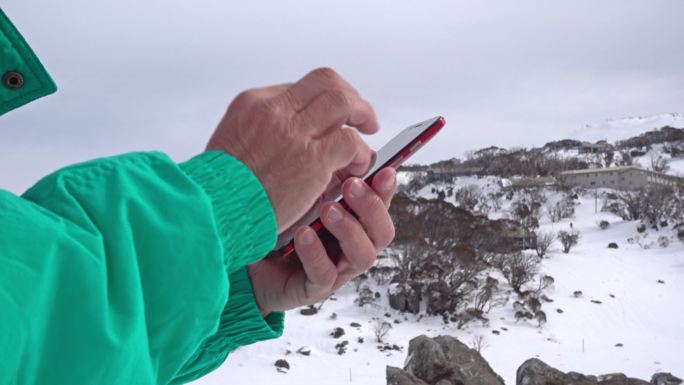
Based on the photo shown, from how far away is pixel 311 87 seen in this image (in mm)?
1021

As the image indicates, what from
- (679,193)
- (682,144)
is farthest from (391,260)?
(682,144)

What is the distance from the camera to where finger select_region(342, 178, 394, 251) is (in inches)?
52.4

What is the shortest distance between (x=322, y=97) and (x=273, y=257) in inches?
30.0

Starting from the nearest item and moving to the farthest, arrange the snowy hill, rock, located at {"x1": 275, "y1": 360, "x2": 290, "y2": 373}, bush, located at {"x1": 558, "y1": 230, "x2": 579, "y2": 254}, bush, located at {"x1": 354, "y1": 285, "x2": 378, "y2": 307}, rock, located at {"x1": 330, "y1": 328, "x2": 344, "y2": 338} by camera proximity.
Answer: rock, located at {"x1": 275, "y1": 360, "x2": 290, "y2": 373} → the snowy hill → rock, located at {"x1": 330, "y1": 328, "x2": 344, "y2": 338} → bush, located at {"x1": 354, "y1": 285, "x2": 378, "y2": 307} → bush, located at {"x1": 558, "y1": 230, "x2": 579, "y2": 254}

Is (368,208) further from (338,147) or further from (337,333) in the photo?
(337,333)

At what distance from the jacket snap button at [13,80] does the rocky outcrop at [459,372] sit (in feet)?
26.8

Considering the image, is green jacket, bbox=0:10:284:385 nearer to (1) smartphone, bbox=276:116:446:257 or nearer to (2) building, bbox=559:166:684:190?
(1) smartphone, bbox=276:116:446:257

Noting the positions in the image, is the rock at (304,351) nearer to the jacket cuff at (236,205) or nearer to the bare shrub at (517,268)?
the bare shrub at (517,268)

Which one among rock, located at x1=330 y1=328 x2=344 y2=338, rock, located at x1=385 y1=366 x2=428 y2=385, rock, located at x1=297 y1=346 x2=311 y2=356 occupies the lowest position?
rock, located at x1=330 y1=328 x2=344 y2=338

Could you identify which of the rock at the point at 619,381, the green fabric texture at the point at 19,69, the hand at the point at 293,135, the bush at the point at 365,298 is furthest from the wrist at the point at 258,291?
the bush at the point at 365,298

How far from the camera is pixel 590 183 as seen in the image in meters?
44.3

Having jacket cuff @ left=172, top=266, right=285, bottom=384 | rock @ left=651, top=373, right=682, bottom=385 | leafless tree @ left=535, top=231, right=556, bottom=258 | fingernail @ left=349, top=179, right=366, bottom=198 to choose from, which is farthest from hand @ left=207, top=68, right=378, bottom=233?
leafless tree @ left=535, top=231, right=556, bottom=258

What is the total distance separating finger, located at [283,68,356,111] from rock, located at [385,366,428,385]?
791 cm

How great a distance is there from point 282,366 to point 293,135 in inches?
526
